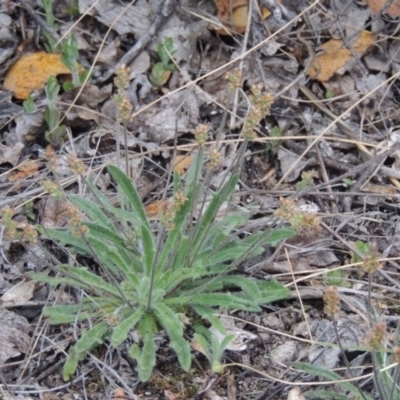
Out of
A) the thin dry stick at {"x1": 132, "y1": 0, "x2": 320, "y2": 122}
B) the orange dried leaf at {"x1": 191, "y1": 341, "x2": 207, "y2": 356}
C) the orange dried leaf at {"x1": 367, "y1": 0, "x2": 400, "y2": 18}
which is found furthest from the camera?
the orange dried leaf at {"x1": 367, "y1": 0, "x2": 400, "y2": 18}

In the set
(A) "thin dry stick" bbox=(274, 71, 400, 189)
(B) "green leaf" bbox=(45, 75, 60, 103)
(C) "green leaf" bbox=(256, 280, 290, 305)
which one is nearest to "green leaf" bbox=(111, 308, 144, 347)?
(C) "green leaf" bbox=(256, 280, 290, 305)

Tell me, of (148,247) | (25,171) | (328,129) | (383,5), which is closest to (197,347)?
(148,247)

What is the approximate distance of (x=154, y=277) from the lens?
254 cm

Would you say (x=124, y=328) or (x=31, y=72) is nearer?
(x=124, y=328)

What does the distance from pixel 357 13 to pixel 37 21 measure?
174 cm

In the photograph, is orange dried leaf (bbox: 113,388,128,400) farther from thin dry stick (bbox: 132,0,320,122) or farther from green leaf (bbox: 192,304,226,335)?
thin dry stick (bbox: 132,0,320,122)

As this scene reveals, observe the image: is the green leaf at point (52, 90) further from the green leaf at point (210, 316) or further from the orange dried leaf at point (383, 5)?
the orange dried leaf at point (383, 5)

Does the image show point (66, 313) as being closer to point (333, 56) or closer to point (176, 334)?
point (176, 334)

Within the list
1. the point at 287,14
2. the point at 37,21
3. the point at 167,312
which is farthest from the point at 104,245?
the point at 287,14

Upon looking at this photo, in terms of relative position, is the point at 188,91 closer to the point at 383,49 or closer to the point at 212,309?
the point at 383,49

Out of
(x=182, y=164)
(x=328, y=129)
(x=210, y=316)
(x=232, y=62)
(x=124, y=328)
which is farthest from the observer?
(x=232, y=62)

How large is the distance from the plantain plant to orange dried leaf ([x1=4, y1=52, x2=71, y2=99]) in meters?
1.00

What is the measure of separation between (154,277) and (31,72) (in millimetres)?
1505

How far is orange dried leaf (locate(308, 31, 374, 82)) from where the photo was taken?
3.73 metres
